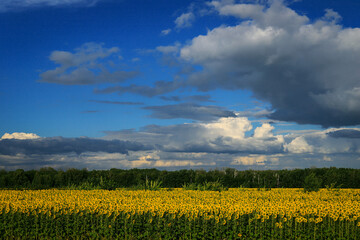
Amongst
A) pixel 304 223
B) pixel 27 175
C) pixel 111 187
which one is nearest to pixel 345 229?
pixel 304 223

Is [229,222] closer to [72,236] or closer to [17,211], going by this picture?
[72,236]

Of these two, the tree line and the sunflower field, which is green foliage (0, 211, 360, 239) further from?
the tree line

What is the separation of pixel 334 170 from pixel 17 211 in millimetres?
29484

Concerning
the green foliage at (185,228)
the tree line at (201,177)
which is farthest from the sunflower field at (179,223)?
the tree line at (201,177)

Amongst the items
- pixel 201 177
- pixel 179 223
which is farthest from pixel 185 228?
pixel 201 177

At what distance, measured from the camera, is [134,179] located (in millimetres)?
30484

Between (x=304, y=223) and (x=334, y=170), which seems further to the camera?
(x=334, y=170)

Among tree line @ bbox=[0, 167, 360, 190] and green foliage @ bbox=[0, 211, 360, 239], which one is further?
tree line @ bbox=[0, 167, 360, 190]

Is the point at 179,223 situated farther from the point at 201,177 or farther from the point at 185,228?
the point at 201,177

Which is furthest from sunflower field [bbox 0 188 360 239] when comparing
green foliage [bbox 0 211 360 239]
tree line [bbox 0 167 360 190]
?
tree line [bbox 0 167 360 190]

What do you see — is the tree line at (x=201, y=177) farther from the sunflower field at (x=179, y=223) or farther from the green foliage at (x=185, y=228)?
the green foliage at (x=185, y=228)

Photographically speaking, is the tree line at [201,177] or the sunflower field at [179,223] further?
the tree line at [201,177]

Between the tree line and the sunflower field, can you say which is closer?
the sunflower field

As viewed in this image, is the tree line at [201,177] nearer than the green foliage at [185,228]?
No
